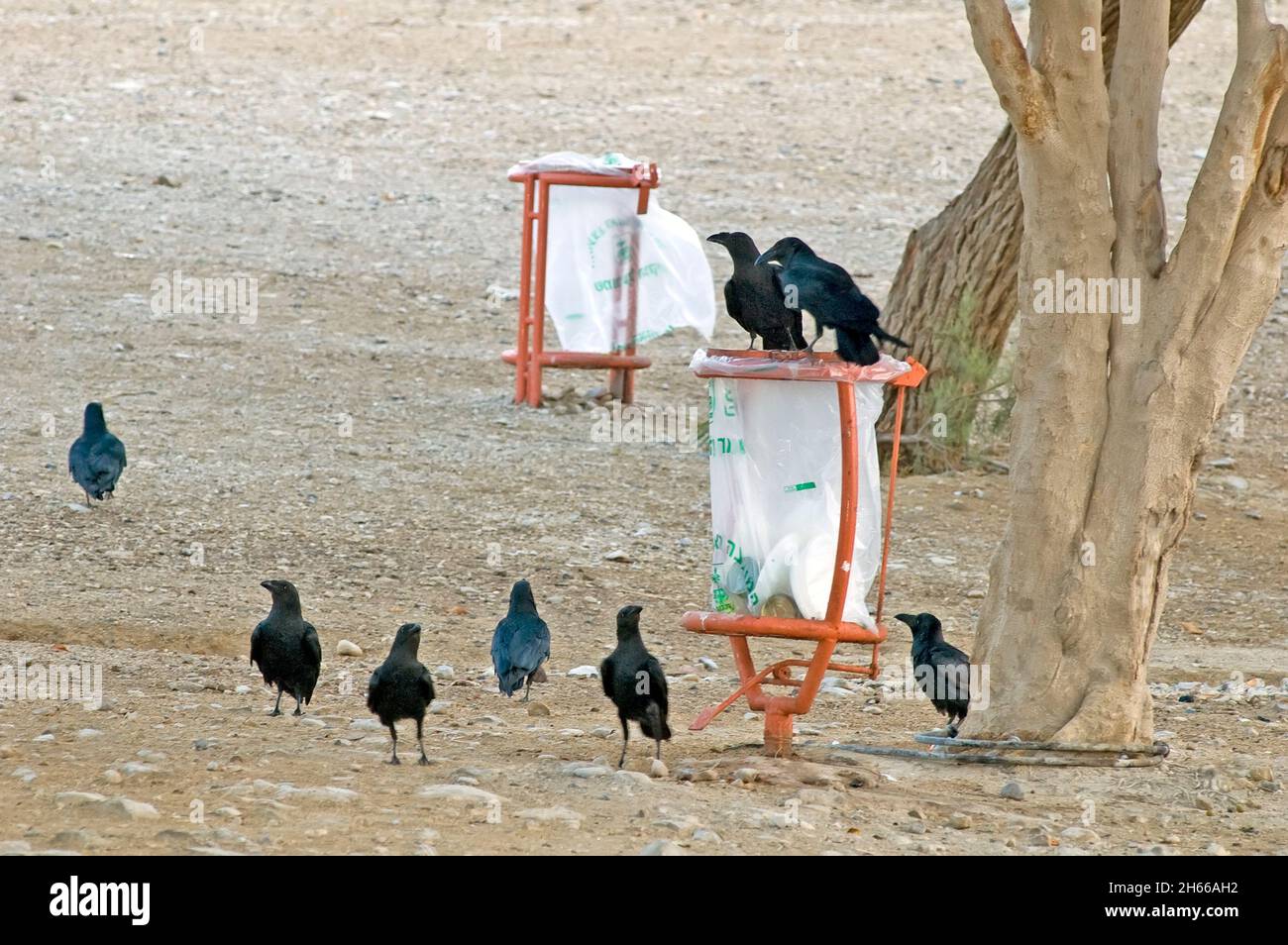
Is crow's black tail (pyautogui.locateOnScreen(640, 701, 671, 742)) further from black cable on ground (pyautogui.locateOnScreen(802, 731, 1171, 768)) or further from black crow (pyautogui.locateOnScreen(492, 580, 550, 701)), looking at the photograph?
black crow (pyautogui.locateOnScreen(492, 580, 550, 701))

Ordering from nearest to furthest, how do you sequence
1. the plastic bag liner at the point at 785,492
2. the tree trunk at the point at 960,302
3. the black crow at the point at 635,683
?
1. the plastic bag liner at the point at 785,492
2. the black crow at the point at 635,683
3. the tree trunk at the point at 960,302

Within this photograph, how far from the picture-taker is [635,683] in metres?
5.84

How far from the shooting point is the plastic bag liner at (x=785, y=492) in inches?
226

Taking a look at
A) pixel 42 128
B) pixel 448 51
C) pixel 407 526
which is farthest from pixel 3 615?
pixel 448 51

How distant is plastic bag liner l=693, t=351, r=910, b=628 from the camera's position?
5734 millimetres

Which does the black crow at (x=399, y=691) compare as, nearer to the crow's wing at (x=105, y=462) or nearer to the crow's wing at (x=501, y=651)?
the crow's wing at (x=501, y=651)

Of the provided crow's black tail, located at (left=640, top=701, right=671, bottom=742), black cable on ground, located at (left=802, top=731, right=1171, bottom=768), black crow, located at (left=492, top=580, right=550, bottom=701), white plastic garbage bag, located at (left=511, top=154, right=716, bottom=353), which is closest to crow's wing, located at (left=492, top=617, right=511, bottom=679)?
black crow, located at (left=492, top=580, right=550, bottom=701)

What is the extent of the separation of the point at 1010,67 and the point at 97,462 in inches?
203

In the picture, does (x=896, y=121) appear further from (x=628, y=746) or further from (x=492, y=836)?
(x=492, y=836)

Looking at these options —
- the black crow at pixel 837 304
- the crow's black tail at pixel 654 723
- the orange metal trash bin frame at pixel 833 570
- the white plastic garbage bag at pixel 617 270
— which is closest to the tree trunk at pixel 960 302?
the white plastic garbage bag at pixel 617 270

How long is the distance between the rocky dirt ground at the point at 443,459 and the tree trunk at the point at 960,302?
14.2 inches

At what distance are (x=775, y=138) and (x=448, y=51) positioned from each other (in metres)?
4.24

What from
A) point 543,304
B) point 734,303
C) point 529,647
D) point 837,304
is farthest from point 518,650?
point 543,304

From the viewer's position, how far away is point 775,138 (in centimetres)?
1991
